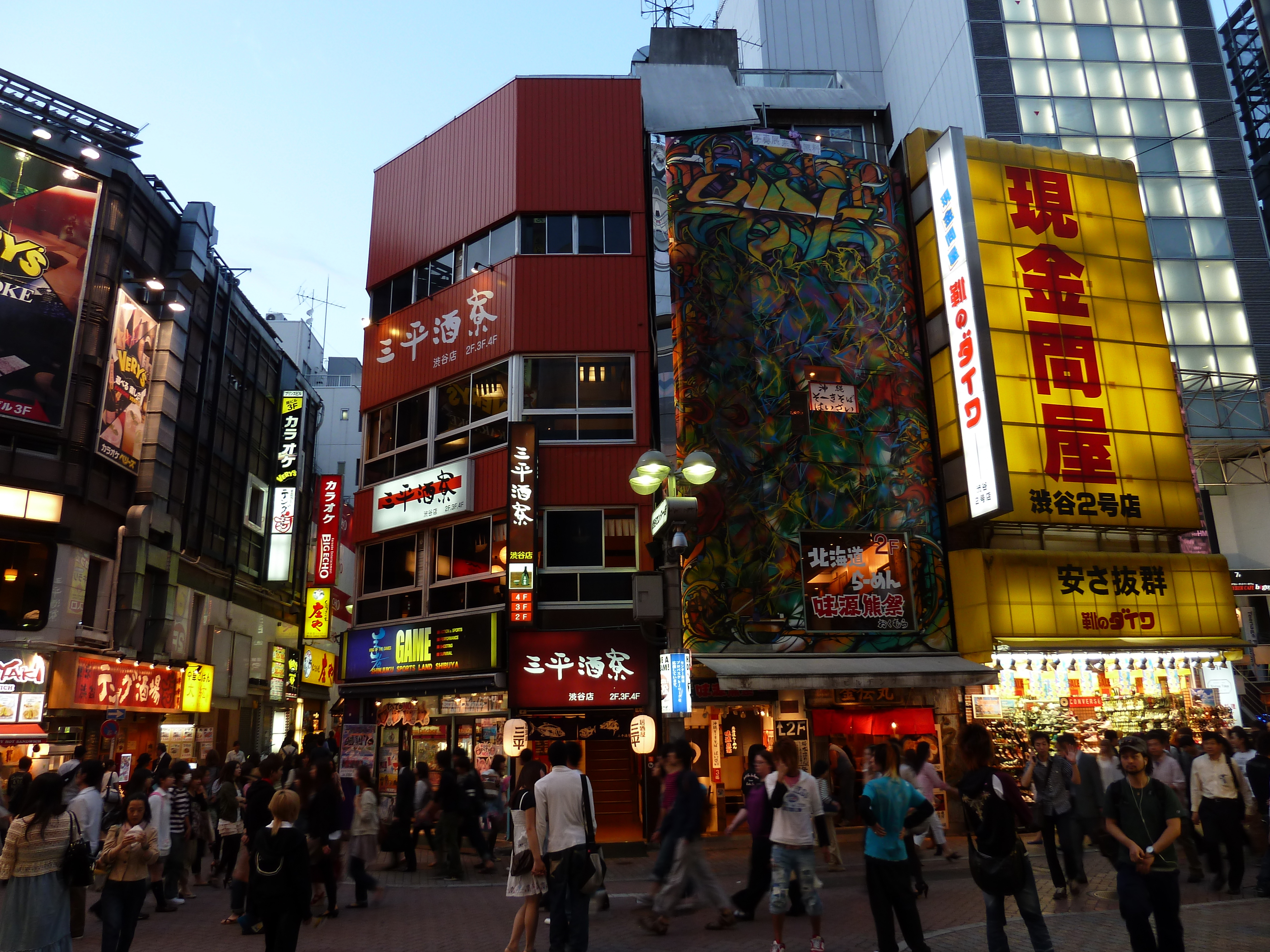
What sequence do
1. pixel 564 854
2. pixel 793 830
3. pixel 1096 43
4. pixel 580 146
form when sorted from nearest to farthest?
pixel 564 854
pixel 793 830
pixel 580 146
pixel 1096 43

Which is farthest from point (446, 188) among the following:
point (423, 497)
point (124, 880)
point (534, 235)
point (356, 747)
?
point (124, 880)

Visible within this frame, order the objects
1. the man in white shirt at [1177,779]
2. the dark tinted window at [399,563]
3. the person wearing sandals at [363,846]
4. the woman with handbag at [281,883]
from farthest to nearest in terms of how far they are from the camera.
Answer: the dark tinted window at [399,563] < the person wearing sandals at [363,846] < the man in white shirt at [1177,779] < the woman with handbag at [281,883]

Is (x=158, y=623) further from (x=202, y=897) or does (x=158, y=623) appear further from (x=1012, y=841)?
(x=1012, y=841)

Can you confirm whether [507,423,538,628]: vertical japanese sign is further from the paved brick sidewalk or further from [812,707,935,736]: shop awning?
[812,707,935,736]: shop awning

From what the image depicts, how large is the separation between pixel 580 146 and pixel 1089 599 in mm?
15547

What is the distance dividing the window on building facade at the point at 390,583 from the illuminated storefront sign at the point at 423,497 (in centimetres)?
57

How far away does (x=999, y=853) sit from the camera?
7082mm

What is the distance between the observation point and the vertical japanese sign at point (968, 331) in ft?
64.5

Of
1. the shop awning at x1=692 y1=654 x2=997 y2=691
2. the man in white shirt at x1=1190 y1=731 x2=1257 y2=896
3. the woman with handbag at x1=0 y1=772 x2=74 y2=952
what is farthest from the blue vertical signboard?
the woman with handbag at x1=0 y1=772 x2=74 y2=952

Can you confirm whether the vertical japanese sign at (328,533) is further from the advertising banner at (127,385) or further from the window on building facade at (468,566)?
the window on building facade at (468,566)

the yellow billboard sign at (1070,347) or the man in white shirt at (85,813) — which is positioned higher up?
the yellow billboard sign at (1070,347)

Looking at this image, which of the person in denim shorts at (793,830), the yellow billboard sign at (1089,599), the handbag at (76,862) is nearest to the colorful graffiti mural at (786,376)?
the yellow billboard sign at (1089,599)

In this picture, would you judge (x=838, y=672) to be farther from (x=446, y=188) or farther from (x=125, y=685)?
(x=125, y=685)

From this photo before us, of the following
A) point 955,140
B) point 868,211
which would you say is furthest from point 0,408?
point 955,140
